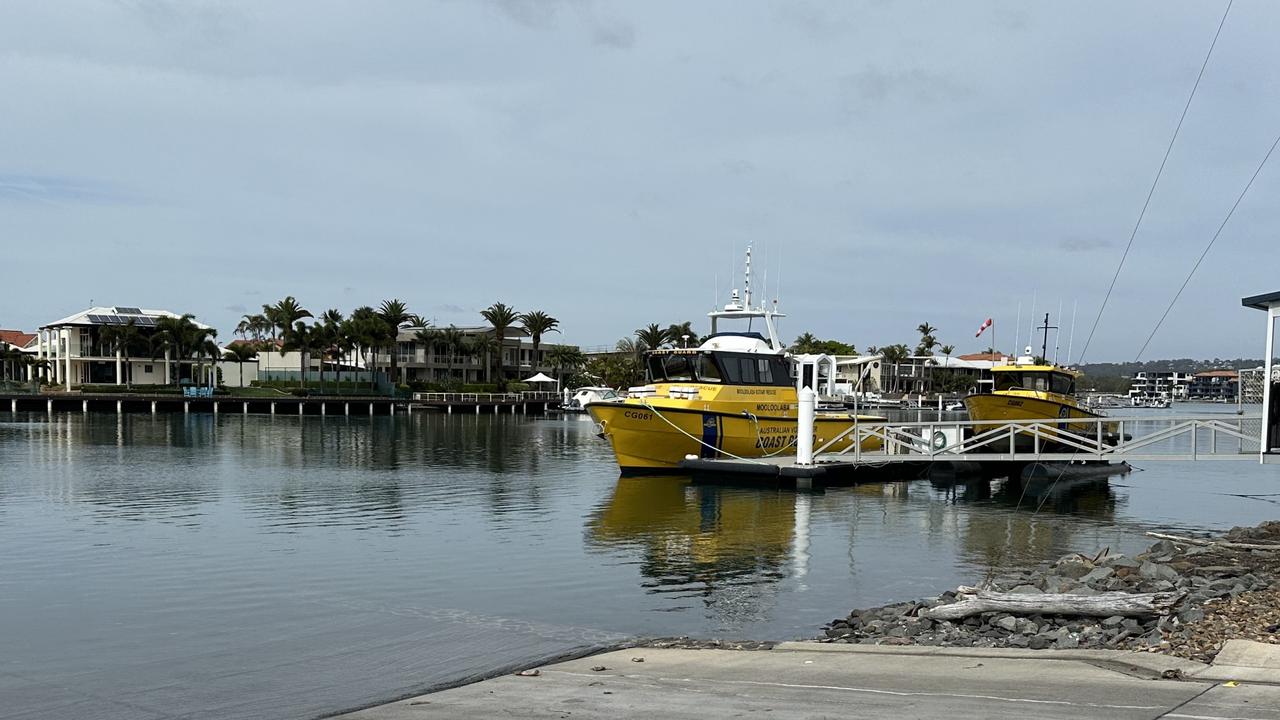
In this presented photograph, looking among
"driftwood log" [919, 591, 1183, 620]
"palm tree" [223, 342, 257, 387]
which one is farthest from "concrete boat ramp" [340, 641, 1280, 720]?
"palm tree" [223, 342, 257, 387]

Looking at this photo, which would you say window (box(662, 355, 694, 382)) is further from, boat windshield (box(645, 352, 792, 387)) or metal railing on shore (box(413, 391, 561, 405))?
metal railing on shore (box(413, 391, 561, 405))

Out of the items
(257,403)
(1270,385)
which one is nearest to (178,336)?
(257,403)

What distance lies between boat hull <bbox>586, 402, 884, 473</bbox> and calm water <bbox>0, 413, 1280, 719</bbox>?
965 mm

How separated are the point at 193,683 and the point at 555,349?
131235mm

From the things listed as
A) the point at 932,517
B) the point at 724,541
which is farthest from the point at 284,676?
the point at 932,517

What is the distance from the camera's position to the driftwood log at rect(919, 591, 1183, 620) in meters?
11.8

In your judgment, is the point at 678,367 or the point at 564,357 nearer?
the point at 678,367

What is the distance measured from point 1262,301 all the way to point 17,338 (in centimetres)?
15951

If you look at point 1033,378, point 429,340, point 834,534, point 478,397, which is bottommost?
point 834,534

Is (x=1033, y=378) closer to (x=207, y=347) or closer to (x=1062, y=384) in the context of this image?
(x=1062, y=384)

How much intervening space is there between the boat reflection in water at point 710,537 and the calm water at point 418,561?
Answer: 109mm

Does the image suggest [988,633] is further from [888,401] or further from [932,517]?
[888,401]

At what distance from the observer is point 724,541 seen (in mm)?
22844

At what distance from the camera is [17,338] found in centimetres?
14638
